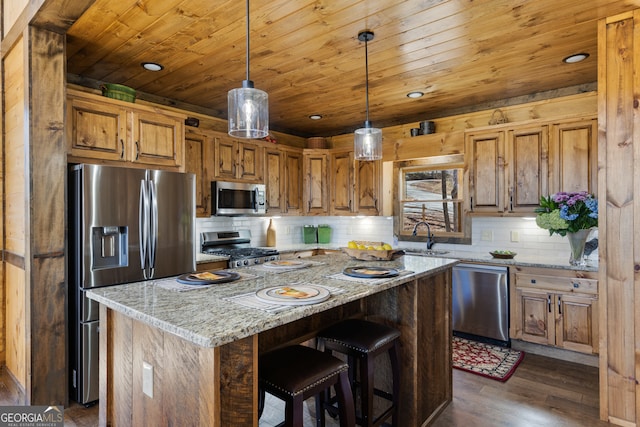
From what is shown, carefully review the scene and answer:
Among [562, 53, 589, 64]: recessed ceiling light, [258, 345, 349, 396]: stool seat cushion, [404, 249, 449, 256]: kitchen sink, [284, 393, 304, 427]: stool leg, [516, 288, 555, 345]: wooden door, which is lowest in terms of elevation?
[516, 288, 555, 345]: wooden door

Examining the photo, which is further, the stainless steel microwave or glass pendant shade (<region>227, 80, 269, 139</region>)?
the stainless steel microwave

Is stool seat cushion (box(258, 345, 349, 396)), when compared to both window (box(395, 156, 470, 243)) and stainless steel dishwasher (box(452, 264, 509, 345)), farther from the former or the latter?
window (box(395, 156, 470, 243))

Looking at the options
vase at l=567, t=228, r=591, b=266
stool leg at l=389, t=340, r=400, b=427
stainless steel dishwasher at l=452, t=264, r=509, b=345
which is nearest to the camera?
stool leg at l=389, t=340, r=400, b=427

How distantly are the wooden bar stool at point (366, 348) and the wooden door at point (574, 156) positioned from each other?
252 cm

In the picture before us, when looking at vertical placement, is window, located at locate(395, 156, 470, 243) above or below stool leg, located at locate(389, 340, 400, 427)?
above

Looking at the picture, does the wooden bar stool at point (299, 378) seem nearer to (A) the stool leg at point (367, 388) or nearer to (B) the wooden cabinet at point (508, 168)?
(A) the stool leg at point (367, 388)

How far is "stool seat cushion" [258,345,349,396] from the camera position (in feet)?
4.94

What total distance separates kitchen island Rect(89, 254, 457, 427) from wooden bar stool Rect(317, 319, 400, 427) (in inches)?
5.7

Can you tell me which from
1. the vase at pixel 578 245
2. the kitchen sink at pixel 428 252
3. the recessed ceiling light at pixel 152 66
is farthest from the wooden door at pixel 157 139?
the vase at pixel 578 245

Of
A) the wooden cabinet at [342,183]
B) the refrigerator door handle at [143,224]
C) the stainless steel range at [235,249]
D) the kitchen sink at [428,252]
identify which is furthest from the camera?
the wooden cabinet at [342,183]

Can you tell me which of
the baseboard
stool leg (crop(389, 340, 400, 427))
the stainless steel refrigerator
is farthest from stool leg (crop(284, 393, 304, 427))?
the baseboard

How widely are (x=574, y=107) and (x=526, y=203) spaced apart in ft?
3.44

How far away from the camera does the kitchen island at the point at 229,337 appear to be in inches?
46.9

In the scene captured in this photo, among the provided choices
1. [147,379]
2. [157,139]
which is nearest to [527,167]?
[157,139]
